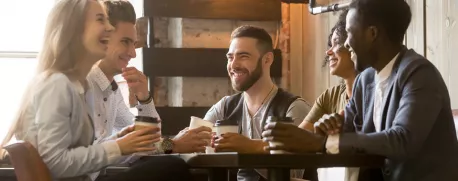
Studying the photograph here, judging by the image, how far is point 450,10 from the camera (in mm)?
3242

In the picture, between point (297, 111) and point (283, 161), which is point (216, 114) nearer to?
point (297, 111)

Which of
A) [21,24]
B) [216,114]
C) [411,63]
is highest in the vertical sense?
[21,24]

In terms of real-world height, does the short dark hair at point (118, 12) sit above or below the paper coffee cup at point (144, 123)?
above

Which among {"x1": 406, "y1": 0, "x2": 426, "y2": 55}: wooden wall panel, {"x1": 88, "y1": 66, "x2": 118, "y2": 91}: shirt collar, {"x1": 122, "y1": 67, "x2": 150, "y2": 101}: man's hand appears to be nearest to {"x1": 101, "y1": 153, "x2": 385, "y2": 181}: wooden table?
{"x1": 88, "y1": 66, "x2": 118, "y2": 91}: shirt collar

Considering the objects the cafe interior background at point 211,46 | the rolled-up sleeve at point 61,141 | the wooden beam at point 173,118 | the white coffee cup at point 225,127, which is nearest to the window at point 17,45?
the cafe interior background at point 211,46

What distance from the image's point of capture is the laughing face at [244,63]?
379 cm

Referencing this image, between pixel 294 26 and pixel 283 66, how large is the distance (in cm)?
25

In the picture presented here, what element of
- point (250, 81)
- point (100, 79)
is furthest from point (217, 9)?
point (100, 79)

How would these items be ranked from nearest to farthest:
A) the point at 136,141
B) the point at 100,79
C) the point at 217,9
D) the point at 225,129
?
the point at 136,141 < the point at 225,129 < the point at 100,79 < the point at 217,9

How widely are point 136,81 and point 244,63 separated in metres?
0.71

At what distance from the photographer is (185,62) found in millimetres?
4504

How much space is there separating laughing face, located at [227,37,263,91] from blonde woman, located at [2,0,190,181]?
130 centimetres

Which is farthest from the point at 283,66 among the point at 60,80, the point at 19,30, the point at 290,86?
the point at 60,80

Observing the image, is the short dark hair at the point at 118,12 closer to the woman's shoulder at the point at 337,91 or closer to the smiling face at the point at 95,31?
the smiling face at the point at 95,31
